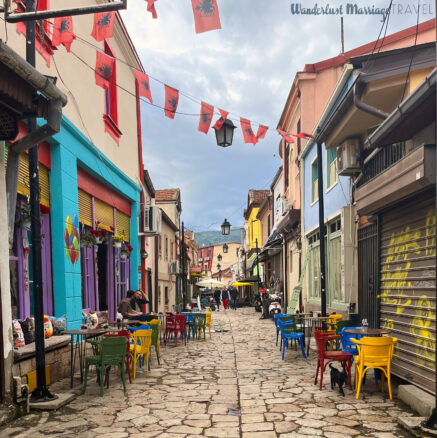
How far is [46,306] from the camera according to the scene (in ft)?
26.9

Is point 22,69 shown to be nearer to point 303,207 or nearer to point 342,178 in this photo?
point 342,178

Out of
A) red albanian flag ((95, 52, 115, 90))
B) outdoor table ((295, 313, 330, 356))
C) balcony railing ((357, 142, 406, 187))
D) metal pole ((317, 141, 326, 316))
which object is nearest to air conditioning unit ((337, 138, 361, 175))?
balcony railing ((357, 142, 406, 187))

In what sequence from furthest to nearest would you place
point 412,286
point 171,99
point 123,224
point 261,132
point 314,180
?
point 314,180, point 123,224, point 261,132, point 171,99, point 412,286

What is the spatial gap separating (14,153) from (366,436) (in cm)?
511

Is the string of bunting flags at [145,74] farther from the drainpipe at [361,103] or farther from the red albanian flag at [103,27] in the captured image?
the drainpipe at [361,103]

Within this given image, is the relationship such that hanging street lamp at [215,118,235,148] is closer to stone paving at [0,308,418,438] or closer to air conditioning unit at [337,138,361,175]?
air conditioning unit at [337,138,361,175]

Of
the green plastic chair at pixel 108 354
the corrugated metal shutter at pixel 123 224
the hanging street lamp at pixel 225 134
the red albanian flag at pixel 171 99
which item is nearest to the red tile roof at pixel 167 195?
the corrugated metal shutter at pixel 123 224

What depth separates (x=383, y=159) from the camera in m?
8.22

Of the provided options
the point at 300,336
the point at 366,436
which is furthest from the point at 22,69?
the point at 300,336

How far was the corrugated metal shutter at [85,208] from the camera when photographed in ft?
32.9

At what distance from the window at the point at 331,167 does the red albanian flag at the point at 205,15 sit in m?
8.02

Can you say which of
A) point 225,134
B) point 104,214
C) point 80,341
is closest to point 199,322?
point 104,214

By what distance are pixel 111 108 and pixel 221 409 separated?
Result: 30.3ft

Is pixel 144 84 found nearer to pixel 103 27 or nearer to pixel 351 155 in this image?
pixel 103 27
